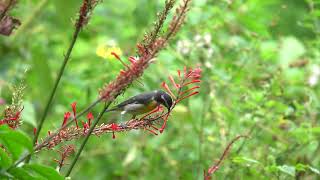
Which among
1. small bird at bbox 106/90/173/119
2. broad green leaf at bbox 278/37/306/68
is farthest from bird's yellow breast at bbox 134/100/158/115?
broad green leaf at bbox 278/37/306/68

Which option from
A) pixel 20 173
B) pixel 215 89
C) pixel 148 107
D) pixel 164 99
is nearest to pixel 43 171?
pixel 20 173

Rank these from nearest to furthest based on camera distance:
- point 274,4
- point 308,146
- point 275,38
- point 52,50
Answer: point 308,146, point 275,38, point 274,4, point 52,50

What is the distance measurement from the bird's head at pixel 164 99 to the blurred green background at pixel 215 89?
2.60 ft

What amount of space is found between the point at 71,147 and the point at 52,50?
3292mm

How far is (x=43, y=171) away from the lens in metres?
1.41

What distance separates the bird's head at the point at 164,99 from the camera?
178cm

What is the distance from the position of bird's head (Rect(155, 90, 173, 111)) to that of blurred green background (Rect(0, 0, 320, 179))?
31.2 inches

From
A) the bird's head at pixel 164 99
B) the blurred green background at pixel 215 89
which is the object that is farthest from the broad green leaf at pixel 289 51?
the bird's head at pixel 164 99

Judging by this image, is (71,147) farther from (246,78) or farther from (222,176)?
(246,78)

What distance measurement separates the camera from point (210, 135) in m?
3.51

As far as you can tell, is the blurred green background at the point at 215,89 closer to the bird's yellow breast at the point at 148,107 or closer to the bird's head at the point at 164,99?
the bird's yellow breast at the point at 148,107

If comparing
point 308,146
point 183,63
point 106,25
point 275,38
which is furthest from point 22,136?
point 106,25

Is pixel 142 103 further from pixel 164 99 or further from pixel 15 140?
pixel 15 140

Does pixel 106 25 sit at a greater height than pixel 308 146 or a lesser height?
greater
